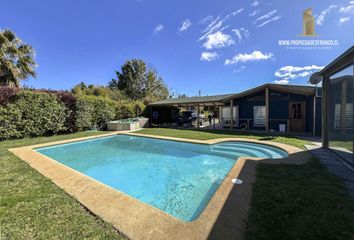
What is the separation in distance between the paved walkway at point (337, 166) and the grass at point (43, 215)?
4.85 m

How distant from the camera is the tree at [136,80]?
3524cm

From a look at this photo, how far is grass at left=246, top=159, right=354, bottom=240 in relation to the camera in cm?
234

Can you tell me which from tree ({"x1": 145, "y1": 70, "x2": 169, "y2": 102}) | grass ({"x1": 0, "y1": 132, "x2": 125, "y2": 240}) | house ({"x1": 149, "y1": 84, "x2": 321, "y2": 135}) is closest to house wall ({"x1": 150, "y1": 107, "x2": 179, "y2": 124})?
house ({"x1": 149, "y1": 84, "x2": 321, "y2": 135})

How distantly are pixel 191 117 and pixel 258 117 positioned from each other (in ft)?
29.1

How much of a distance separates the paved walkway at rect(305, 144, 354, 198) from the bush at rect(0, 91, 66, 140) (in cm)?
1535

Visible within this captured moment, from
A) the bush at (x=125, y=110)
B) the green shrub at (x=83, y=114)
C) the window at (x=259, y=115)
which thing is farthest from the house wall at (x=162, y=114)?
the window at (x=259, y=115)

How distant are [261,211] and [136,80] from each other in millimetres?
35741

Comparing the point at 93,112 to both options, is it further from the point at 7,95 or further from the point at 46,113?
the point at 7,95

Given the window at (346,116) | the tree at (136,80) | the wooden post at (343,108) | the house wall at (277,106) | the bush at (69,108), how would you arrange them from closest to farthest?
the window at (346,116), the wooden post at (343,108), the house wall at (277,106), the bush at (69,108), the tree at (136,80)

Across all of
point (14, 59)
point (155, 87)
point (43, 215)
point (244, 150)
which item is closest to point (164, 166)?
point (244, 150)

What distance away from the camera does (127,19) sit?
1451 centimetres

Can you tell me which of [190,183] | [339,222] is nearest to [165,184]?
[190,183]

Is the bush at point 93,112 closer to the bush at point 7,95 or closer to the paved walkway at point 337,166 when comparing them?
the bush at point 7,95

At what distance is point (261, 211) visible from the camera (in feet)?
9.36
